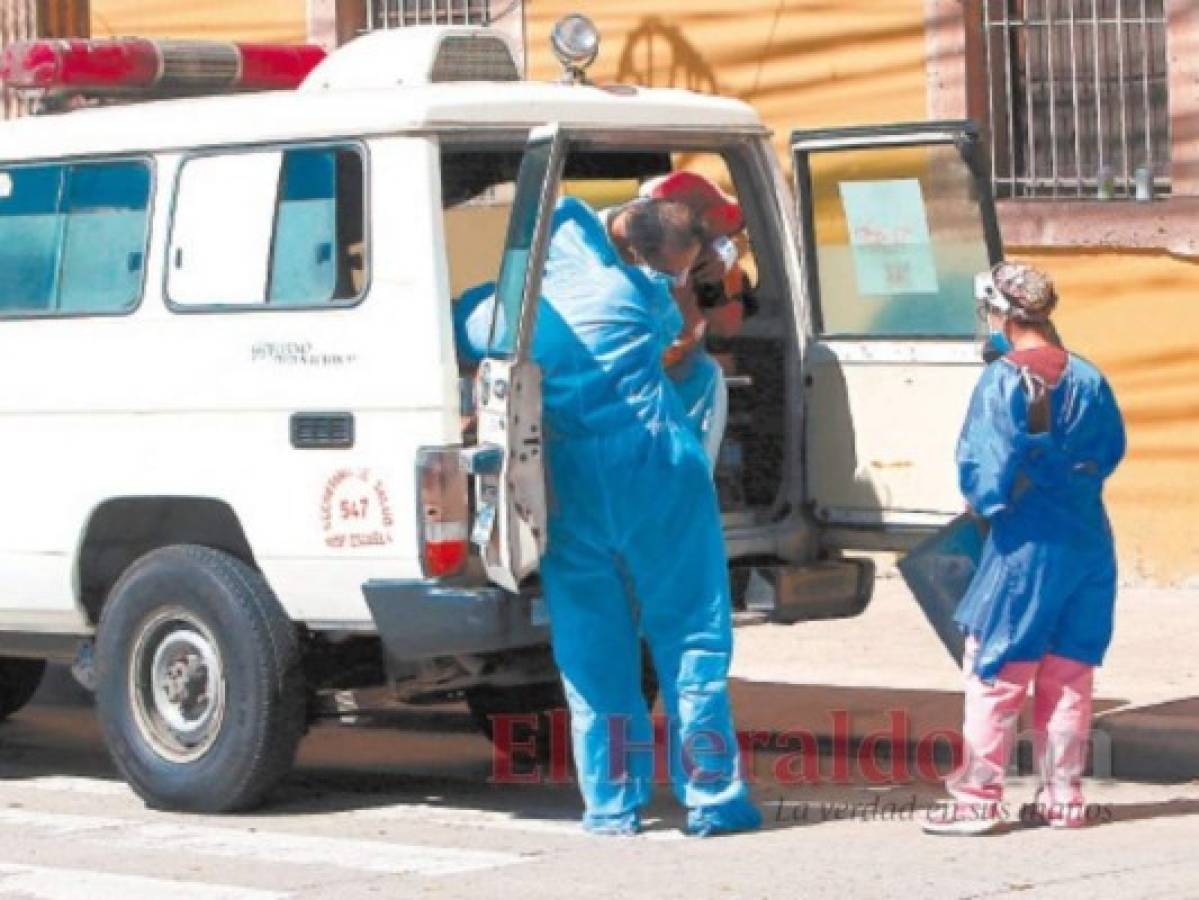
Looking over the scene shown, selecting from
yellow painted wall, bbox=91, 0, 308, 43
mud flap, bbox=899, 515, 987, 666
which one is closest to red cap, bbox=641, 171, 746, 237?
mud flap, bbox=899, 515, 987, 666

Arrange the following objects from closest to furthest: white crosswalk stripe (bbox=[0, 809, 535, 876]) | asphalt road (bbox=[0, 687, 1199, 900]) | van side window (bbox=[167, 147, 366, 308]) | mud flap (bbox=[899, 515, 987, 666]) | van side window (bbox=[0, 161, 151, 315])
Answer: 1. asphalt road (bbox=[0, 687, 1199, 900])
2. white crosswalk stripe (bbox=[0, 809, 535, 876])
3. van side window (bbox=[167, 147, 366, 308])
4. mud flap (bbox=[899, 515, 987, 666])
5. van side window (bbox=[0, 161, 151, 315])

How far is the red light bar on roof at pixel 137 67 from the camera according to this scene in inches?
425

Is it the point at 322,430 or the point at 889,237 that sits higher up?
the point at 889,237

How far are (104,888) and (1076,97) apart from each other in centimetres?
737

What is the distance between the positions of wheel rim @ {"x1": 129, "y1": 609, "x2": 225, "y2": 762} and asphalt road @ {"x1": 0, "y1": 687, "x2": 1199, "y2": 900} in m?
0.24

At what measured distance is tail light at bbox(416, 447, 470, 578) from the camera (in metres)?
9.16

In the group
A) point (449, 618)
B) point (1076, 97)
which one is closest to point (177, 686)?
→ point (449, 618)

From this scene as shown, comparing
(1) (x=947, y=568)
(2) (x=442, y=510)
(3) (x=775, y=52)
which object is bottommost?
(1) (x=947, y=568)

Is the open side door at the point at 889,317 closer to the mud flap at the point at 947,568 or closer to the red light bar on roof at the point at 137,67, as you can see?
the mud flap at the point at 947,568

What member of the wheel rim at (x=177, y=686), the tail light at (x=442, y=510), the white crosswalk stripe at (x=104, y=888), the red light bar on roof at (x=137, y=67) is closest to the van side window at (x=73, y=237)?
the red light bar on roof at (x=137, y=67)

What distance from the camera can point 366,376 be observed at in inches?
367

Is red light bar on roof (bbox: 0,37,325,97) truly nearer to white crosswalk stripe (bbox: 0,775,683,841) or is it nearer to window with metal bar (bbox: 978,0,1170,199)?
white crosswalk stripe (bbox: 0,775,683,841)

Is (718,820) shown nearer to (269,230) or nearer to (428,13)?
(269,230)

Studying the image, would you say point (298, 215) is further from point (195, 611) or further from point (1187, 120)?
point (1187, 120)
